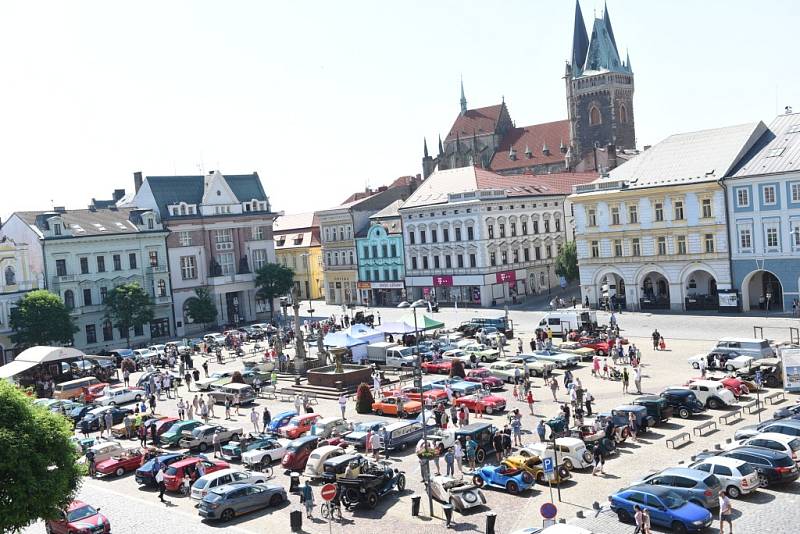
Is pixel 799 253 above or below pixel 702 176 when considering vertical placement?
below

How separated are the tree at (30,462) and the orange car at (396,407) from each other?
16960 millimetres

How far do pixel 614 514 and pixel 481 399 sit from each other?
14751 millimetres

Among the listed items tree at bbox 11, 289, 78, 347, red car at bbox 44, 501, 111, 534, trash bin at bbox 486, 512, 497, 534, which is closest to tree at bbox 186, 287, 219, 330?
tree at bbox 11, 289, 78, 347

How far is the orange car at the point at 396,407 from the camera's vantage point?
38.4m

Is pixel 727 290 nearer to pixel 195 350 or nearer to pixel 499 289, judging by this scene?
pixel 499 289

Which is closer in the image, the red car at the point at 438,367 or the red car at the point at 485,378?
the red car at the point at 485,378

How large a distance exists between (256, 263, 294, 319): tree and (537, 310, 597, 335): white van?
33746 mm

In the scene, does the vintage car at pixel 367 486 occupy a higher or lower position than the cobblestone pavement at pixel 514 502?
higher

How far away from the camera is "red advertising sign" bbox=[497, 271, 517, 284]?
7788 cm

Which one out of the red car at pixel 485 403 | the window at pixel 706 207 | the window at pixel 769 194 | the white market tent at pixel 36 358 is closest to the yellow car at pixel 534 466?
the red car at pixel 485 403

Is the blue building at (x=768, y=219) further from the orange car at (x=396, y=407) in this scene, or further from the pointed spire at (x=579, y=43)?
the pointed spire at (x=579, y=43)

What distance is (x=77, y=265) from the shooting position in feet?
237

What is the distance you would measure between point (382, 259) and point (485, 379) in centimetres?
4525

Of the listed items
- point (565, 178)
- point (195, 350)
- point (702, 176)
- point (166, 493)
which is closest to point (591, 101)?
point (565, 178)
